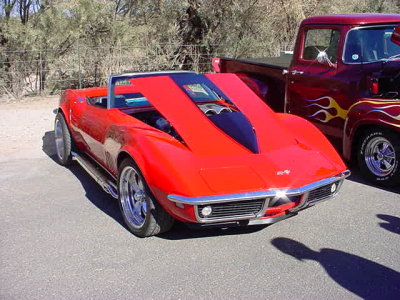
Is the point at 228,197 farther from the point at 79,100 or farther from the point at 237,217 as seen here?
the point at 79,100

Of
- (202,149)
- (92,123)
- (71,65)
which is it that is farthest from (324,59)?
(71,65)

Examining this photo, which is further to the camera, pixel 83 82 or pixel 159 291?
pixel 83 82

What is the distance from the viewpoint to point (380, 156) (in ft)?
17.2

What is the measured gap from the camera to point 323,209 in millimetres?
4520

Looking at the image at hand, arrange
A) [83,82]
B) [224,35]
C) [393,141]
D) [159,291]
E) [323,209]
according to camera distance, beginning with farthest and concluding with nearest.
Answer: [224,35], [83,82], [393,141], [323,209], [159,291]

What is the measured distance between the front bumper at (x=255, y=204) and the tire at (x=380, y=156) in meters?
1.75

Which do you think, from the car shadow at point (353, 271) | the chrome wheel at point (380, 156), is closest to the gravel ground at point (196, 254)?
the car shadow at point (353, 271)

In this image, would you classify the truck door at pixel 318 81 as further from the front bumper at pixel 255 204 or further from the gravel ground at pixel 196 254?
the front bumper at pixel 255 204

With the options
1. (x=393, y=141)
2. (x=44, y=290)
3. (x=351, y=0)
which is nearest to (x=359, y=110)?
(x=393, y=141)

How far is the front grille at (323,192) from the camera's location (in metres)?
3.67

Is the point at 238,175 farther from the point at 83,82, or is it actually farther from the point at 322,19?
the point at 83,82

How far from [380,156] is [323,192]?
187cm

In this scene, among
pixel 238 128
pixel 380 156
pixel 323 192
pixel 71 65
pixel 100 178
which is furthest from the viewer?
pixel 71 65

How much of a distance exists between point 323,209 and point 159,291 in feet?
7.02
